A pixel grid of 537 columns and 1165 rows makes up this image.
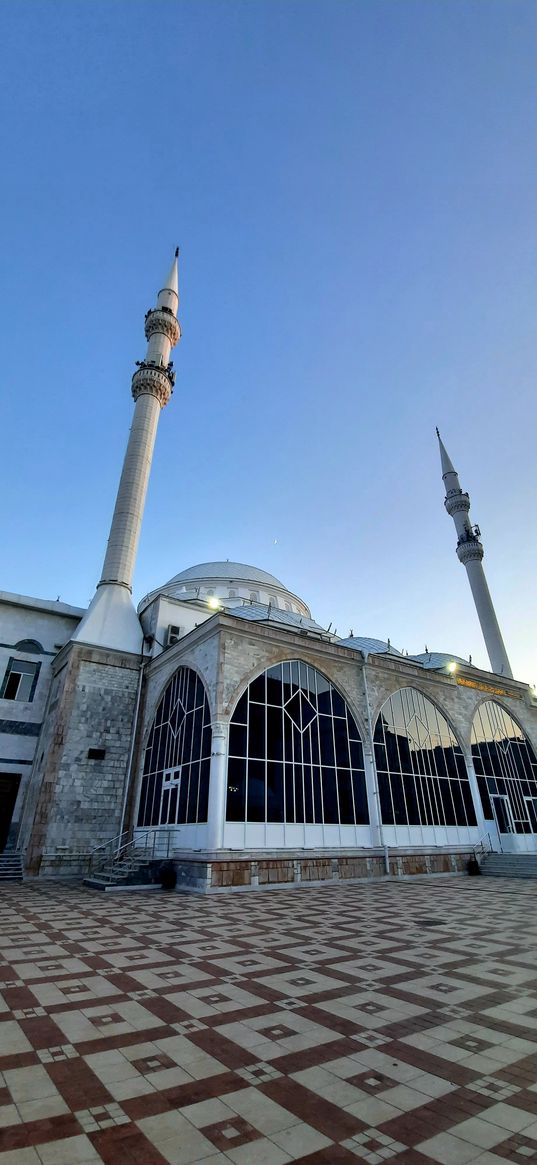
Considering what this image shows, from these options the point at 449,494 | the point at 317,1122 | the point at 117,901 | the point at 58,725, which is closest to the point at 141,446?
the point at 58,725

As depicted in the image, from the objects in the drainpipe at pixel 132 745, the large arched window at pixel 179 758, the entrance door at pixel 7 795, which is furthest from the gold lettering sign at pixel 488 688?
the entrance door at pixel 7 795

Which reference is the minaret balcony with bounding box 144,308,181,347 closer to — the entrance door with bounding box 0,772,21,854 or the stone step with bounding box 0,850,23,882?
the entrance door with bounding box 0,772,21,854

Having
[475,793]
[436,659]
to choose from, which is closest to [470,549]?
[436,659]

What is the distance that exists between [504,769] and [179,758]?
17.6 m

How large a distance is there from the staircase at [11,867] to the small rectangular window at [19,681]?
620cm

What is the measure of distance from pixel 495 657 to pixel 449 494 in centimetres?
1442

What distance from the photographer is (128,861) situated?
17.2 metres

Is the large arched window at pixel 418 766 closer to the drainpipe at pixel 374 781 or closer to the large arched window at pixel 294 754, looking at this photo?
the drainpipe at pixel 374 781

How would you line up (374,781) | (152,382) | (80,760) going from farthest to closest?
(152,382)
(374,781)
(80,760)

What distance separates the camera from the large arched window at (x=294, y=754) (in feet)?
55.2

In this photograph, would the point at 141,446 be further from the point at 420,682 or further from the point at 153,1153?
the point at 153,1153

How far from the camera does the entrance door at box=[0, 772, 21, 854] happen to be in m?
21.9

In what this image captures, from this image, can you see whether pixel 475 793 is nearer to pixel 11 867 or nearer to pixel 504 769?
pixel 504 769

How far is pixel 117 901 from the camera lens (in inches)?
522
